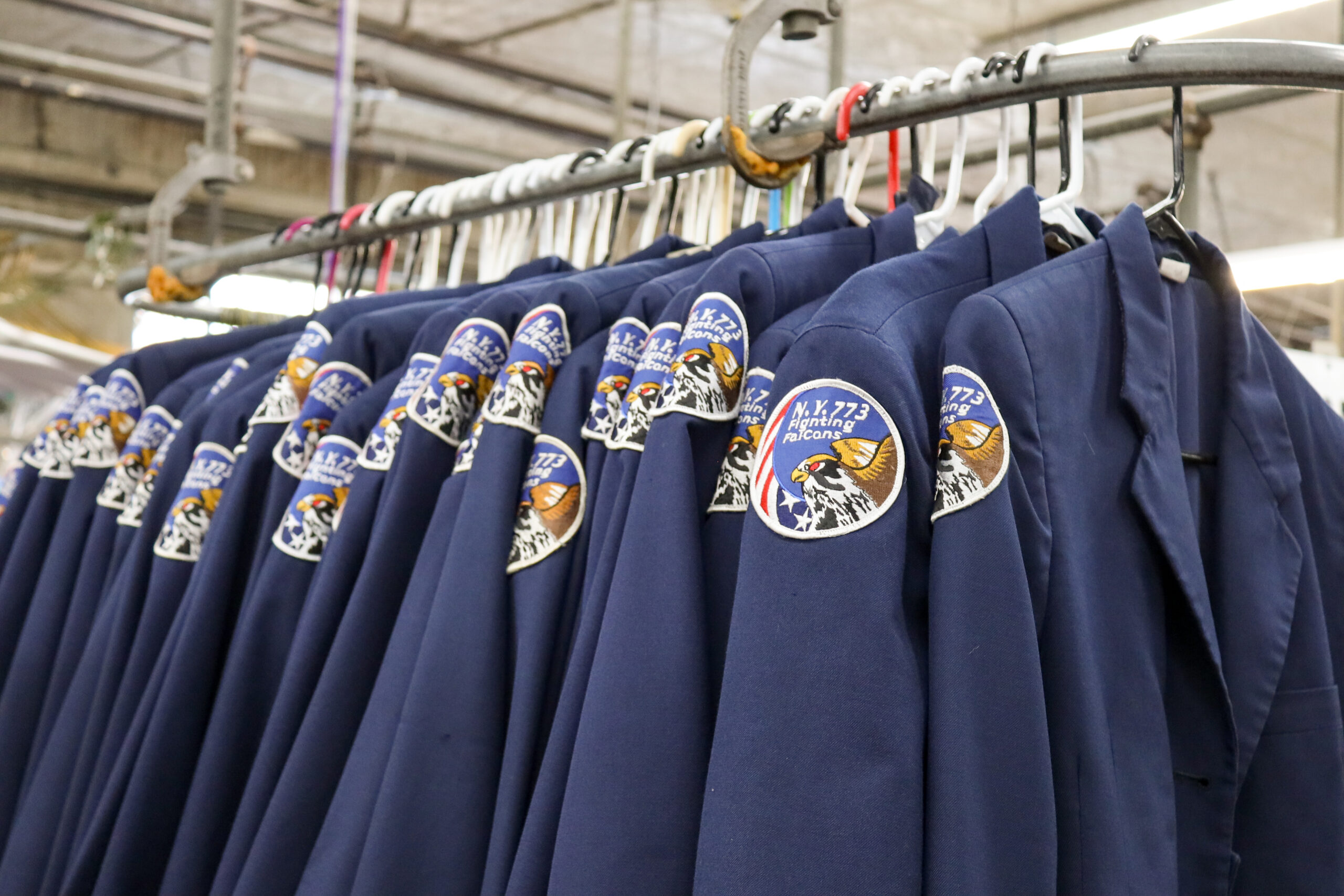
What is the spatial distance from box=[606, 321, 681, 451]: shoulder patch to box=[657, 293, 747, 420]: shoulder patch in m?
0.02

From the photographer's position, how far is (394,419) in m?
1.07

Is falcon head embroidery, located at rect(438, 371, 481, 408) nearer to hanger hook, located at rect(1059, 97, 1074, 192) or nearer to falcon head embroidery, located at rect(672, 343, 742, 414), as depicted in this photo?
falcon head embroidery, located at rect(672, 343, 742, 414)

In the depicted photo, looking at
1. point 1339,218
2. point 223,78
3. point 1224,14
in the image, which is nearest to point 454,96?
point 1339,218

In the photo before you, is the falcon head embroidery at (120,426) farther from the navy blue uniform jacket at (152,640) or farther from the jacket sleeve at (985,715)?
the jacket sleeve at (985,715)

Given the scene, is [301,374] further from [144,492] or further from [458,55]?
[458,55]

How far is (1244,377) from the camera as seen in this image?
3.21 feet

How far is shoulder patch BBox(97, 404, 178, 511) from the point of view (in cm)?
141

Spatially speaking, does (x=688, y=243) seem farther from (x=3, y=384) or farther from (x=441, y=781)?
(x=3, y=384)

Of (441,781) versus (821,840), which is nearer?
(821,840)

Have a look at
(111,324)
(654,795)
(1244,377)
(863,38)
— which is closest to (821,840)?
(654,795)

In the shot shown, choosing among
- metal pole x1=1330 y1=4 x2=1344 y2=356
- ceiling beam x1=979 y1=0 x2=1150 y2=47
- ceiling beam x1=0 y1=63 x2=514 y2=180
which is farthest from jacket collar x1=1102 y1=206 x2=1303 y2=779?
ceiling beam x1=0 y1=63 x2=514 y2=180

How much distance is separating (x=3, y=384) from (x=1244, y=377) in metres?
5.87

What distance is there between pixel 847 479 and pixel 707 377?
6.2 inches

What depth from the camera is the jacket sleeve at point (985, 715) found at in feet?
2.23
